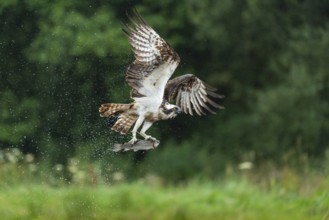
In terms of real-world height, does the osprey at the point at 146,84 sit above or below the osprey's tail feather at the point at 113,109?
above

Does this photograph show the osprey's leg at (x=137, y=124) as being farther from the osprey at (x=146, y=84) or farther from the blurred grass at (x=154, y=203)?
the blurred grass at (x=154, y=203)

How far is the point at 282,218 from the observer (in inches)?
353

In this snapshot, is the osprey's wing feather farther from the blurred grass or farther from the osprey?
the blurred grass

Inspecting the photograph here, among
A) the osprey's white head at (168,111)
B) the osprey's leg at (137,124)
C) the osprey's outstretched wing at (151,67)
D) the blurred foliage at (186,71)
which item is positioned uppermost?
the osprey's outstretched wing at (151,67)

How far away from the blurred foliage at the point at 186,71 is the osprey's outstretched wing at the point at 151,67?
698 centimetres

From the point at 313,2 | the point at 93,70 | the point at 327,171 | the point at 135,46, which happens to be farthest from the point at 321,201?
the point at 313,2

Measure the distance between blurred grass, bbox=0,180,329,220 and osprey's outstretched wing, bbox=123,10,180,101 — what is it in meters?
2.75

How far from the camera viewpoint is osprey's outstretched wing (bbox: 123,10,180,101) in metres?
5.92

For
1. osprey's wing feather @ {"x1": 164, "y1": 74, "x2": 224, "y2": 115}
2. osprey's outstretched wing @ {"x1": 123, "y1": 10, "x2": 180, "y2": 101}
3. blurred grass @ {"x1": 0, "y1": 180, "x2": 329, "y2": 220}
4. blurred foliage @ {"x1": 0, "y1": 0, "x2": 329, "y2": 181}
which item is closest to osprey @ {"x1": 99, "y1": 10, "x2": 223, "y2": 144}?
osprey's outstretched wing @ {"x1": 123, "y1": 10, "x2": 180, "y2": 101}

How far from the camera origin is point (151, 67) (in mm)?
5984

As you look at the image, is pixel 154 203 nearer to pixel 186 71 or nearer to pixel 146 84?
pixel 146 84

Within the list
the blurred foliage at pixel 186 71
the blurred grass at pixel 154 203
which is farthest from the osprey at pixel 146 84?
the blurred foliage at pixel 186 71

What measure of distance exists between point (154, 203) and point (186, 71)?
17.2 feet

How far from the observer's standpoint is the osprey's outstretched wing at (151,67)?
5.92m
